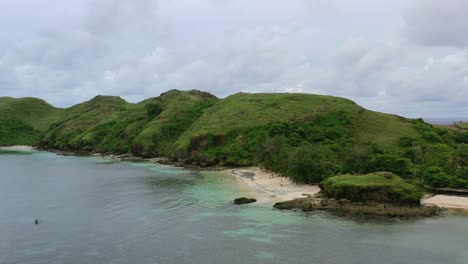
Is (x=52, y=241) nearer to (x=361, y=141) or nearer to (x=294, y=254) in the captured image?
(x=294, y=254)

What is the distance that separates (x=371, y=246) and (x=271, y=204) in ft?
92.3

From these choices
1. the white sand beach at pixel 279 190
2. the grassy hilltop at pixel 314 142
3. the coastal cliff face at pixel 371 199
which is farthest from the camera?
the grassy hilltop at pixel 314 142

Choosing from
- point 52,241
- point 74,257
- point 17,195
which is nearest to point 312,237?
point 74,257

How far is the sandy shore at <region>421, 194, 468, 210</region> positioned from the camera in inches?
3007

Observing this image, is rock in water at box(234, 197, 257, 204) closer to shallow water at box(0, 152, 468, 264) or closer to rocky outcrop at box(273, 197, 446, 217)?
shallow water at box(0, 152, 468, 264)

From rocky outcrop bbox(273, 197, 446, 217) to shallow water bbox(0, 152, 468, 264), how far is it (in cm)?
287

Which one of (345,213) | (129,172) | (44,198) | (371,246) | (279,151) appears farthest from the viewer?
(129,172)

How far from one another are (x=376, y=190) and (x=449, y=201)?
15.1 m

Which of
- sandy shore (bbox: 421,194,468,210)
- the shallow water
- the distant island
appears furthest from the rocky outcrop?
the distant island

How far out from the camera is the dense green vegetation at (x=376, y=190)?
75625 mm

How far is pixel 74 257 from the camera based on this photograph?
56094 mm

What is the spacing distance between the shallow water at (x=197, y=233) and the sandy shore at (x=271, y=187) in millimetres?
6038

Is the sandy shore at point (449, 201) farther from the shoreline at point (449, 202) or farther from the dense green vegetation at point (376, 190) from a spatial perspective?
the dense green vegetation at point (376, 190)

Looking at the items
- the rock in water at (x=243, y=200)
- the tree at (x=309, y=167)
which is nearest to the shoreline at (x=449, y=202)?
the tree at (x=309, y=167)
